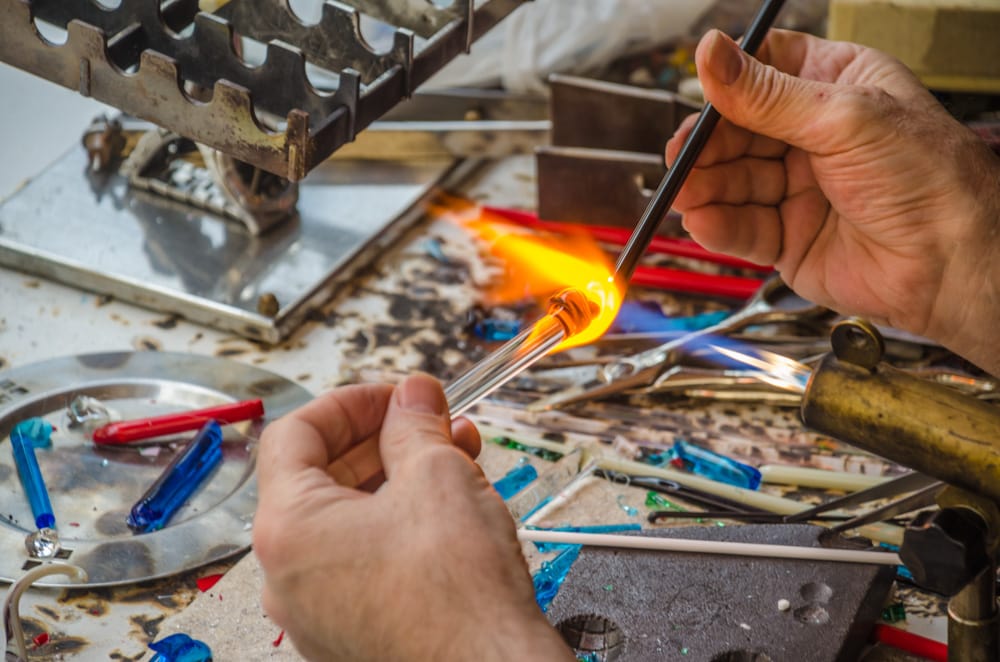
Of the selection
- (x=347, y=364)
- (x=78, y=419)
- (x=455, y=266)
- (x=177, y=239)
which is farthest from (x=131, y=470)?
(x=455, y=266)

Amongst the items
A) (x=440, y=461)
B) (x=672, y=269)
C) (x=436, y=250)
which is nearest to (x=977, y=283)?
(x=672, y=269)

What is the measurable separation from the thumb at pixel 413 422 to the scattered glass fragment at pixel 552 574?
0.28m

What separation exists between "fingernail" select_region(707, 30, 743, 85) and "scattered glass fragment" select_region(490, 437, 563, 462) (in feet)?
1.38

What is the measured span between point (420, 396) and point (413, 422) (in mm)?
22

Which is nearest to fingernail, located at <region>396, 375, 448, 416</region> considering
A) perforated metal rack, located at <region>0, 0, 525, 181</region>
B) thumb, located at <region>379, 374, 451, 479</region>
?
thumb, located at <region>379, 374, 451, 479</region>

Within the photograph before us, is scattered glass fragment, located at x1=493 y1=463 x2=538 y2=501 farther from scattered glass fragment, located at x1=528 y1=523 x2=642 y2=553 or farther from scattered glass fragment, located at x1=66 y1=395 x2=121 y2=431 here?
scattered glass fragment, located at x1=66 y1=395 x2=121 y2=431

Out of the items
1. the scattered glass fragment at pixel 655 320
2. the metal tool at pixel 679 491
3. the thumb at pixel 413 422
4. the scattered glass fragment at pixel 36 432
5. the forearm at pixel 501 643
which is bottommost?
the scattered glass fragment at pixel 655 320

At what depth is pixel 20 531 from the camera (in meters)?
1.10

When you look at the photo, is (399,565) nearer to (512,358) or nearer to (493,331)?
(512,358)

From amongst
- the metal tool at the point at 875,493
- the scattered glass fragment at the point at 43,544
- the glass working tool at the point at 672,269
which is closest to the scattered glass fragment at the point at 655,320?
the glass working tool at the point at 672,269

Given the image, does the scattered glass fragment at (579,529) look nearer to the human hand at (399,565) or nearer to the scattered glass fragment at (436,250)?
the human hand at (399,565)

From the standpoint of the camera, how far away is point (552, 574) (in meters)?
1.06

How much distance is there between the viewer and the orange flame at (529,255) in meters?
1.56

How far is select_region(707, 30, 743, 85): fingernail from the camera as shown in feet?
3.39
